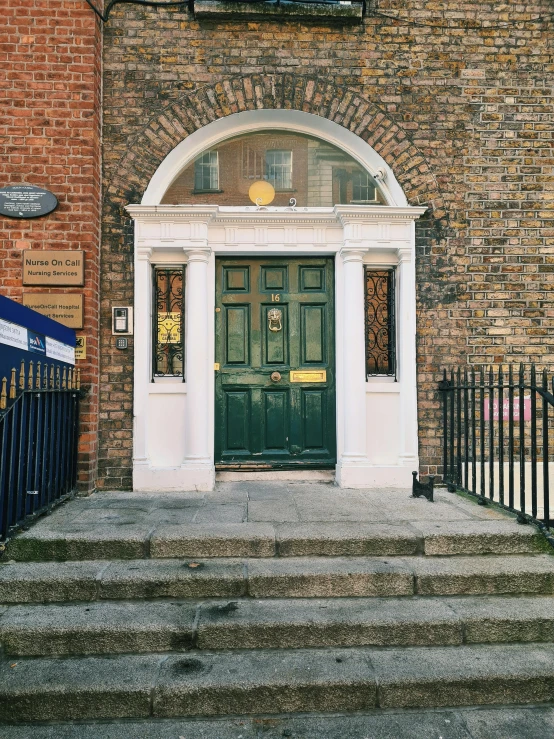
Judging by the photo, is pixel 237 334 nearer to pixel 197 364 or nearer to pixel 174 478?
pixel 197 364

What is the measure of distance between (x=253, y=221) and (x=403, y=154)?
66.2 inches

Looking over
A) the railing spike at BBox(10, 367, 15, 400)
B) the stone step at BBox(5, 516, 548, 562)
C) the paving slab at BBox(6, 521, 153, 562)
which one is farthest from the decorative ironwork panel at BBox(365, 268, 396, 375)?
the railing spike at BBox(10, 367, 15, 400)

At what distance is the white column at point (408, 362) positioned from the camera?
5.68 meters

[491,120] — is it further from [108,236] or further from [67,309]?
[67,309]

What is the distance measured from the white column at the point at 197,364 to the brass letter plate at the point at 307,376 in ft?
Answer: 2.95

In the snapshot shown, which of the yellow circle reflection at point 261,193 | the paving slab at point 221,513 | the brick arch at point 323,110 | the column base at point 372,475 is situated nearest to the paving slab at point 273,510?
the paving slab at point 221,513

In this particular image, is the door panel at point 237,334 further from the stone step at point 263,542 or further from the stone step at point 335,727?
the stone step at point 335,727

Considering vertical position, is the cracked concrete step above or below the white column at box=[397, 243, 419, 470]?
below

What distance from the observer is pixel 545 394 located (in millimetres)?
3959

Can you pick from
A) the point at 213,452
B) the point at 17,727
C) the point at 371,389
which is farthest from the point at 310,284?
the point at 17,727

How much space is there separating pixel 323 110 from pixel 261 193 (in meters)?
1.04

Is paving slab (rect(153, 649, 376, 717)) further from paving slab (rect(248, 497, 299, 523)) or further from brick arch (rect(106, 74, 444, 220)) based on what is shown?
brick arch (rect(106, 74, 444, 220))

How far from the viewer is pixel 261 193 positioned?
602cm

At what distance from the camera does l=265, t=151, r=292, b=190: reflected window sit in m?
6.07
